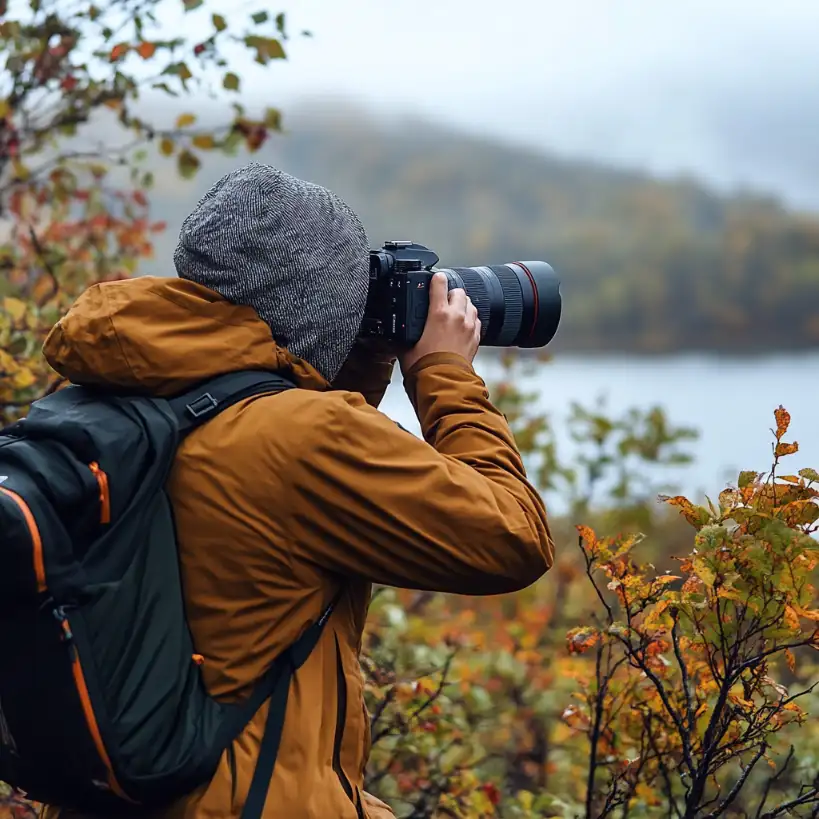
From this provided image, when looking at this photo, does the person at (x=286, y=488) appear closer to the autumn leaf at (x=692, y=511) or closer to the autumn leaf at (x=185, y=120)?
the autumn leaf at (x=692, y=511)

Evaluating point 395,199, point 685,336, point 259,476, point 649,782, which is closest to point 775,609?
point 649,782

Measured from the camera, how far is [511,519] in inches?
55.5

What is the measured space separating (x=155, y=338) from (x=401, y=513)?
362 mm

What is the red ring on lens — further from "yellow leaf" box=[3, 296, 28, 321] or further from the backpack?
"yellow leaf" box=[3, 296, 28, 321]

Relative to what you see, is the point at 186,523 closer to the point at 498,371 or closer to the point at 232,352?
the point at 232,352

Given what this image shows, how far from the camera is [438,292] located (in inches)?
66.5

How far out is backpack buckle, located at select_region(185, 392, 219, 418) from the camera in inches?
54.1

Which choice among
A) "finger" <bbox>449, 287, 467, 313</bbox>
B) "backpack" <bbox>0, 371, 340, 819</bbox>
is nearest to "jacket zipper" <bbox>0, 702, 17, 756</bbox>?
"backpack" <bbox>0, 371, 340, 819</bbox>

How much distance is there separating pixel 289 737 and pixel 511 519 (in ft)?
1.25

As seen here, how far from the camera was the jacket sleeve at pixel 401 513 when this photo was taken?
135 cm

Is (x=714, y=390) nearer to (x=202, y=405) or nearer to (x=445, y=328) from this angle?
(x=445, y=328)

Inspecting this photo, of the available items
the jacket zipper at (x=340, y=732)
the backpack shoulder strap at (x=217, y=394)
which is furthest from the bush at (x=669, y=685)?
the backpack shoulder strap at (x=217, y=394)

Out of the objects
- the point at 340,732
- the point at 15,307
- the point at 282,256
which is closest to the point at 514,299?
the point at 282,256

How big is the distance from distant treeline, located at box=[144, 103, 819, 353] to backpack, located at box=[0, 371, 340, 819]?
25.7 ft
